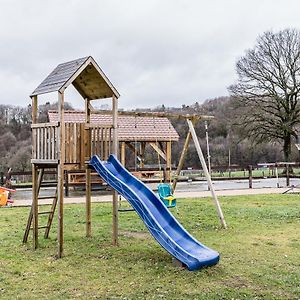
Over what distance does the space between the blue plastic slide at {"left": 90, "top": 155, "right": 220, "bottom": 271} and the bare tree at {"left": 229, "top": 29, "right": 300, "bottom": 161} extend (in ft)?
77.6

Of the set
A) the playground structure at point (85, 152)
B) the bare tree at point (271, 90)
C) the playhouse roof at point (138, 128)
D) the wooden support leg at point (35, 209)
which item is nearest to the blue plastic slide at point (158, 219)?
the playground structure at point (85, 152)

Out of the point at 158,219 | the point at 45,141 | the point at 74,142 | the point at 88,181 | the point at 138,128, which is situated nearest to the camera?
the point at 158,219

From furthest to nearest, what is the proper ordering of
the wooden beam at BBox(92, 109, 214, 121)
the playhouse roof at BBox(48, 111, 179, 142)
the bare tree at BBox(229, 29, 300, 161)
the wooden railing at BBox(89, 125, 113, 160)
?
1. the bare tree at BBox(229, 29, 300, 161)
2. the playhouse roof at BBox(48, 111, 179, 142)
3. the wooden beam at BBox(92, 109, 214, 121)
4. the wooden railing at BBox(89, 125, 113, 160)

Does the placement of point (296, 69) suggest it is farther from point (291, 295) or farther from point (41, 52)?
point (291, 295)

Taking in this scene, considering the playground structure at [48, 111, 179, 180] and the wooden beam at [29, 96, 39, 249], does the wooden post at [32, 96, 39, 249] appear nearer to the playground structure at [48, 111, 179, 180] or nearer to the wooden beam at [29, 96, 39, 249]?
the wooden beam at [29, 96, 39, 249]

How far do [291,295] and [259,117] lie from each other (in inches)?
1030

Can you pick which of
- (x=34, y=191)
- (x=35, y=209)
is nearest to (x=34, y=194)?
(x=34, y=191)

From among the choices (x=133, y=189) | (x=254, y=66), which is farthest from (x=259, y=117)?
(x=133, y=189)

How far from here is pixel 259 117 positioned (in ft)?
99.0

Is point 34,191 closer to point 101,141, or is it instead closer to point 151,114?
point 101,141

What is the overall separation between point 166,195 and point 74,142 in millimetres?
3541

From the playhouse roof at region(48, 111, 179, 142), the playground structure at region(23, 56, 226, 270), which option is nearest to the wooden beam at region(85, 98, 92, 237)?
the playground structure at region(23, 56, 226, 270)

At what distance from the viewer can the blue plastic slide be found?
6120 millimetres

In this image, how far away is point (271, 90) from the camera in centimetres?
3080
